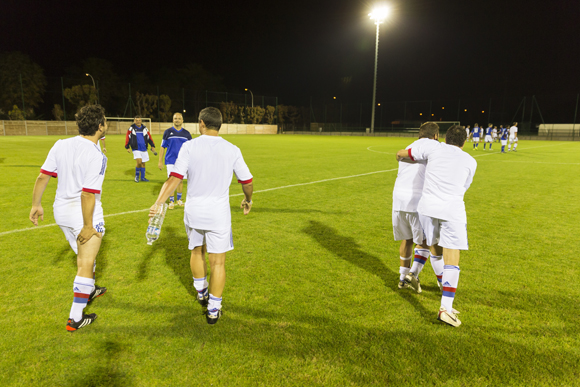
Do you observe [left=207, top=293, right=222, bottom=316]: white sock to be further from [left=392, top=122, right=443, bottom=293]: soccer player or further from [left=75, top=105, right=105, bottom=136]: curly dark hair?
[left=392, top=122, right=443, bottom=293]: soccer player

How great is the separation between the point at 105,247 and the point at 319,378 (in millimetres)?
4123

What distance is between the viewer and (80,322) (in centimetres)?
324

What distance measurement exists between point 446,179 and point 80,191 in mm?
3528

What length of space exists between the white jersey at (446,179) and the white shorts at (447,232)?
0.07 m

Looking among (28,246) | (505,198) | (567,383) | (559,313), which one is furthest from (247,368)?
(505,198)

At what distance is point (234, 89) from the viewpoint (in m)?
94.4

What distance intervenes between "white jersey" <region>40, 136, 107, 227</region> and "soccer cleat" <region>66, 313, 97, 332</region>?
0.92 metres

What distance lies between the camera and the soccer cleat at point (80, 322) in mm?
3199

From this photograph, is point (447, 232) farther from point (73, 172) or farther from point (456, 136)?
point (73, 172)

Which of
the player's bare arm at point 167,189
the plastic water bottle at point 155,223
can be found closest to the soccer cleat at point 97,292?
the plastic water bottle at point 155,223

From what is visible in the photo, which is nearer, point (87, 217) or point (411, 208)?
point (87, 217)

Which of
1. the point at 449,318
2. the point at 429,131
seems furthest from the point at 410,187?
the point at 449,318

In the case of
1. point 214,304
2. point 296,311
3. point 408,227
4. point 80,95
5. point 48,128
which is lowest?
point 296,311

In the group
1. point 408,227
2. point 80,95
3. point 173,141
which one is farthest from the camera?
point 80,95
